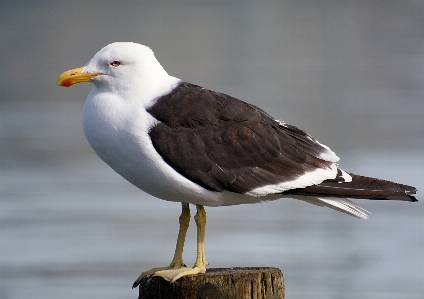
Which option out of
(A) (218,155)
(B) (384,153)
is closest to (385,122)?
(B) (384,153)

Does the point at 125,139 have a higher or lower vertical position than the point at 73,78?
lower

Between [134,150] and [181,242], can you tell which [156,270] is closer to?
[181,242]

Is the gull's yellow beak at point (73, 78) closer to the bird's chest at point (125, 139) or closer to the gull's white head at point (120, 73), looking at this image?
the gull's white head at point (120, 73)

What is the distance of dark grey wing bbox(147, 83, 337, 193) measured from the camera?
5629 millimetres

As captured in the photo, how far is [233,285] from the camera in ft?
17.3

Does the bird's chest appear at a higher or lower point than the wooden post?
higher

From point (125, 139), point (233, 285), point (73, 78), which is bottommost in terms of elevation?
point (233, 285)

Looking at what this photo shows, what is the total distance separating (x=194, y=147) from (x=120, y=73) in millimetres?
643

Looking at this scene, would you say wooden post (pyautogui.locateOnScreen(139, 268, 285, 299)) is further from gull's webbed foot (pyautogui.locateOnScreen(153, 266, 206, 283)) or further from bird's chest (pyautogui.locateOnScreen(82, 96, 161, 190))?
bird's chest (pyautogui.locateOnScreen(82, 96, 161, 190))

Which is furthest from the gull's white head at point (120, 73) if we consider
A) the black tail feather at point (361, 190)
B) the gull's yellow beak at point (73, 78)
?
the black tail feather at point (361, 190)

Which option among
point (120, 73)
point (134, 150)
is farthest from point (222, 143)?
point (120, 73)

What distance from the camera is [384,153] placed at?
16672 mm

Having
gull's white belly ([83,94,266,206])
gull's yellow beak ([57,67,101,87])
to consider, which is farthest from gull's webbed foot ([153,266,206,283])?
gull's yellow beak ([57,67,101,87])

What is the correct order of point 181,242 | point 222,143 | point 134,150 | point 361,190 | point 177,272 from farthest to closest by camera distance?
point 181,242
point 361,190
point 222,143
point 177,272
point 134,150
